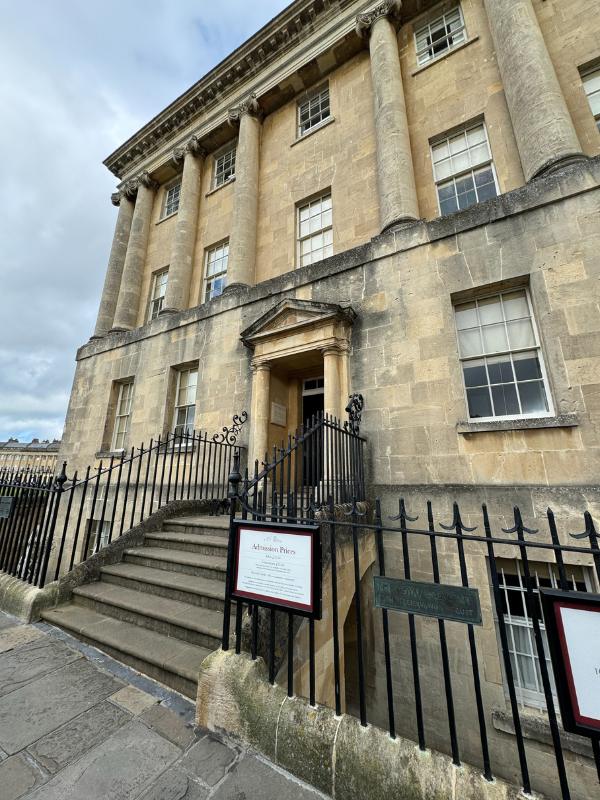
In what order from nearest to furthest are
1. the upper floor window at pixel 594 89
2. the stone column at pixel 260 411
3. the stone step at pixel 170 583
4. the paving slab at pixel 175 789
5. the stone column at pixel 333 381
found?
1. the paving slab at pixel 175 789
2. the stone step at pixel 170 583
3. the upper floor window at pixel 594 89
4. the stone column at pixel 333 381
5. the stone column at pixel 260 411

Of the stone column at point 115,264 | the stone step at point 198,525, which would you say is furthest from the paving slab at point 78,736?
the stone column at point 115,264

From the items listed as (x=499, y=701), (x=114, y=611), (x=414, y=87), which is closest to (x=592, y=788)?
A: (x=499, y=701)

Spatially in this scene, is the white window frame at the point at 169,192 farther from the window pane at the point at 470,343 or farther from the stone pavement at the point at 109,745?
the stone pavement at the point at 109,745

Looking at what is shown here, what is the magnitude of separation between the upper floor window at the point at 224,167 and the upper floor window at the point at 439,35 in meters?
6.41

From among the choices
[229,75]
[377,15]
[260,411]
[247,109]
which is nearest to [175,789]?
[260,411]

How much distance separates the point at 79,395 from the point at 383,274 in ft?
35.9

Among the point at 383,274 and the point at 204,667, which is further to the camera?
the point at 383,274

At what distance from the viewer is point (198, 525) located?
583 centimetres

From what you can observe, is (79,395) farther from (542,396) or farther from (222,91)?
(542,396)

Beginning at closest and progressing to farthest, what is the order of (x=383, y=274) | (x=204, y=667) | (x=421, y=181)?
(x=204, y=667) → (x=383, y=274) → (x=421, y=181)

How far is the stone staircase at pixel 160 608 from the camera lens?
337 centimetres

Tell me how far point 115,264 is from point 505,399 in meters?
14.4

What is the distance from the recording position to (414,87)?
337 inches

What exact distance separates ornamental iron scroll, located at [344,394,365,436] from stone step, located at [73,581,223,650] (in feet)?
10.6
